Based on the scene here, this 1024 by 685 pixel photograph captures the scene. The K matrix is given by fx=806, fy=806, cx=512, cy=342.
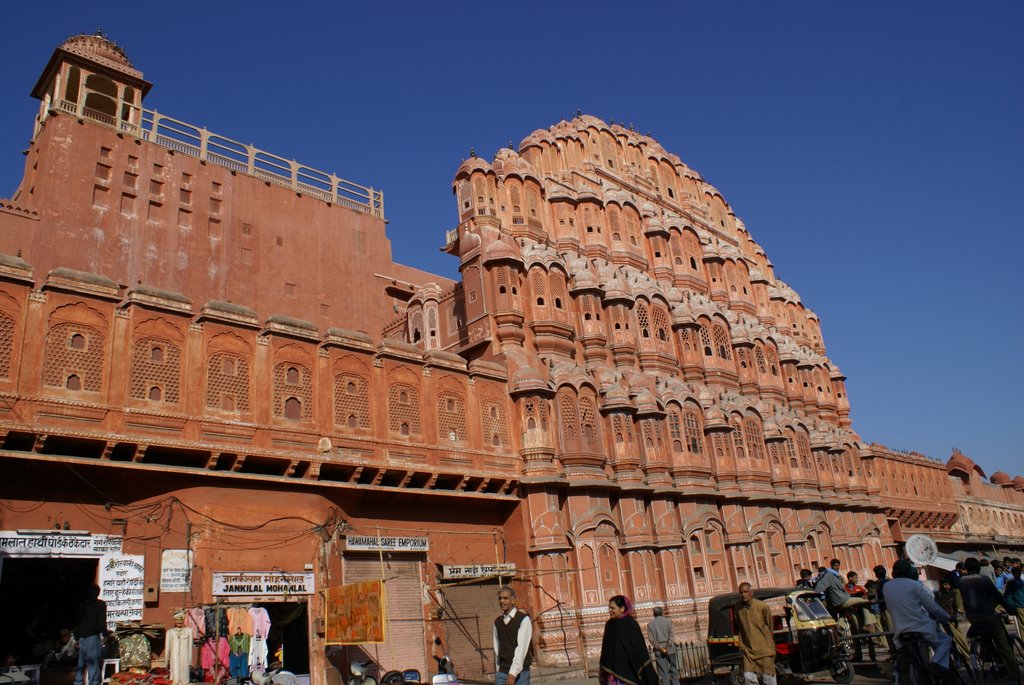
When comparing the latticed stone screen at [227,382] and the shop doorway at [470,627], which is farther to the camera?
the shop doorway at [470,627]

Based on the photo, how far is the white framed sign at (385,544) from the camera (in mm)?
17219

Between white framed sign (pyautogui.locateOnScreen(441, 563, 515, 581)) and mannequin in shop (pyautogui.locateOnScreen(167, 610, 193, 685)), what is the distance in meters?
6.39

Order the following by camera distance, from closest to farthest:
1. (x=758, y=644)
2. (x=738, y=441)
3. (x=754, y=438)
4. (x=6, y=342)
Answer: (x=758, y=644), (x=6, y=342), (x=738, y=441), (x=754, y=438)

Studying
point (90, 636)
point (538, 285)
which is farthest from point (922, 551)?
point (538, 285)

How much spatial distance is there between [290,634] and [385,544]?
2.65 metres

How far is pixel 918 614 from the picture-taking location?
26.1ft

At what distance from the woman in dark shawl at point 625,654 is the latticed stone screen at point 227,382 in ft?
36.8

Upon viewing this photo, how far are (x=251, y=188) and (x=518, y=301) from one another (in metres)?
9.47

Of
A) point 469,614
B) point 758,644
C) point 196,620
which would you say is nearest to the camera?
point 758,644

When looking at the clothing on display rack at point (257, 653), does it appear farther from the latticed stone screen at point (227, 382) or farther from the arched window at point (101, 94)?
the arched window at point (101, 94)

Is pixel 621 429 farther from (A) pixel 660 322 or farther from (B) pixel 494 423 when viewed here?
(A) pixel 660 322

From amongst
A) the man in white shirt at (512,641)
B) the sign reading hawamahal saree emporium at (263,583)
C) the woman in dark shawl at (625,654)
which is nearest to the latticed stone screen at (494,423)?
the sign reading hawamahal saree emporium at (263,583)

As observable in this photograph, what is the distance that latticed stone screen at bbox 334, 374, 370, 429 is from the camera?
59.8 feet

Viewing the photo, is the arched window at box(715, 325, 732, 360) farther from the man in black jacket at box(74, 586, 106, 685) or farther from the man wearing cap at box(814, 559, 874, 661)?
the man in black jacket at box(74, 586, 106, 685)
